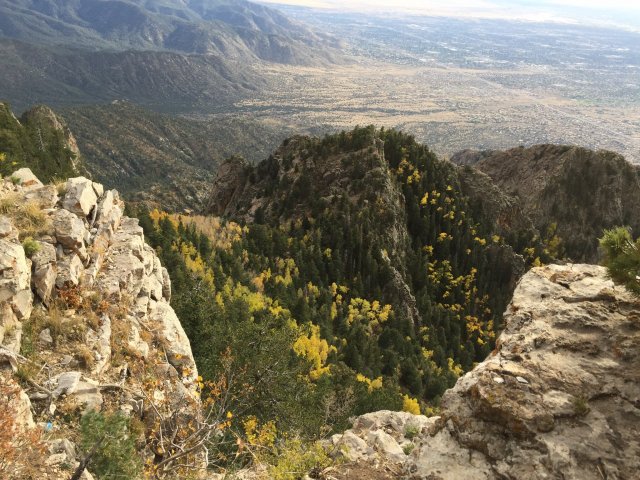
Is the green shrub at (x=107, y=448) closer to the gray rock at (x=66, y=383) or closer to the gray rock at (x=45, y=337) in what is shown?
the gray rock at (x=66, y=383)

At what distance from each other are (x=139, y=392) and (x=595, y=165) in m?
127

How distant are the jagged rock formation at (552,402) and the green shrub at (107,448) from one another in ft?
26.4

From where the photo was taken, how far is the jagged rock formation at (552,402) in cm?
1159

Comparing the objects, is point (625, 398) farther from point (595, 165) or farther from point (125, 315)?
point (595, 165)

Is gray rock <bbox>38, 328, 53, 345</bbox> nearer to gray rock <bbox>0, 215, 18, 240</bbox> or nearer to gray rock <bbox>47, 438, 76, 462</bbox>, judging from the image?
gray rock <bbox>0, 215, 18, 240</bbox>

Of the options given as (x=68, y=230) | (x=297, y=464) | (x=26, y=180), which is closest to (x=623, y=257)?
(x=297, y=464)

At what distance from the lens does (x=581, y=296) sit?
14805 mm

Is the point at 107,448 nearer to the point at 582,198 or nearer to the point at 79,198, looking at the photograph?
the point at 79,198

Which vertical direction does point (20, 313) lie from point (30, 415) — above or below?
above

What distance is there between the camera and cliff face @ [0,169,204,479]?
14.9 metres

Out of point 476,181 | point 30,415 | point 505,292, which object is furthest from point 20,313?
point 476,181

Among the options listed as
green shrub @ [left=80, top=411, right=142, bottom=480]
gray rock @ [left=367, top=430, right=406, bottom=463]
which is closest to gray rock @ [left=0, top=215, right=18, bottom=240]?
green shrub @ [left=80, top=411, right=142, bottom=480]

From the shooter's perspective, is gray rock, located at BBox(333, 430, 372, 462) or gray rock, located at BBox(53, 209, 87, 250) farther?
gray rock, located at BBox(53, 209, 87, 250)

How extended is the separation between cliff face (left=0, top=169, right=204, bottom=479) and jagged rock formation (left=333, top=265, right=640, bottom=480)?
9.51 m
